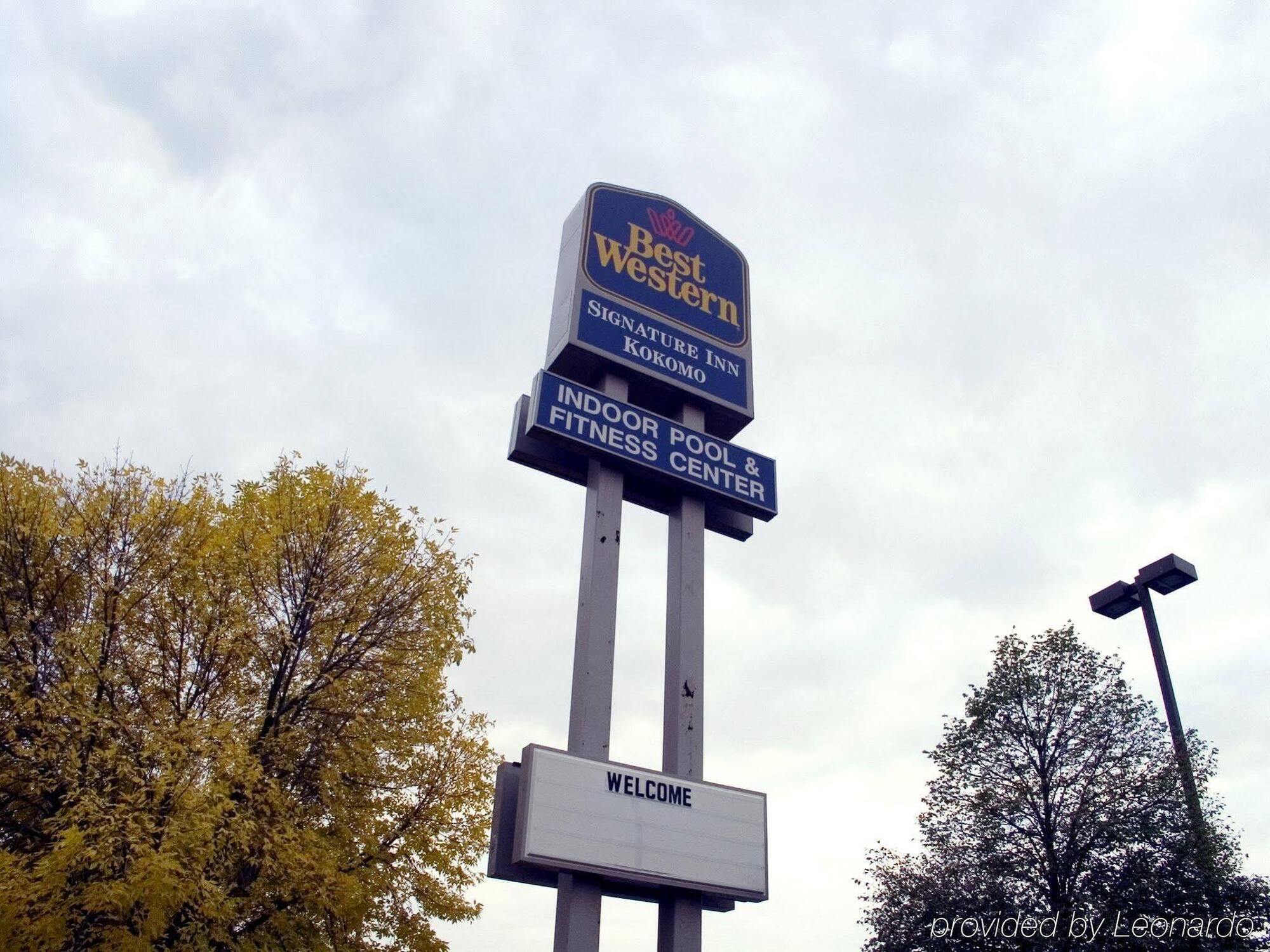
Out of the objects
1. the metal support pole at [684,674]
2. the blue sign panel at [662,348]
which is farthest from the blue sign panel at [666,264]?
the metal support pole at [684,674]

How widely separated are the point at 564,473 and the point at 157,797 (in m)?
8.71

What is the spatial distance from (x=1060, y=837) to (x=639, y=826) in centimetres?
888

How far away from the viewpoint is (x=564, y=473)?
18.2 metres

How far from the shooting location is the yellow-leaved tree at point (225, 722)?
11359mm

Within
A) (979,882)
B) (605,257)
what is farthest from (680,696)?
(605,257)

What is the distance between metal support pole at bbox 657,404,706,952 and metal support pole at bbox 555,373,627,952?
1.34m

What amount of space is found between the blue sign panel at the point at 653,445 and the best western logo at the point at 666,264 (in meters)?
3.09

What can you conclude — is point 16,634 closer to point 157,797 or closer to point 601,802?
point 157,797

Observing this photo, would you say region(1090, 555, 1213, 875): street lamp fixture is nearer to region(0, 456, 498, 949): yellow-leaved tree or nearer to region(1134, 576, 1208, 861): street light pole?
region(1134, 576, 1208, 861): street light pole

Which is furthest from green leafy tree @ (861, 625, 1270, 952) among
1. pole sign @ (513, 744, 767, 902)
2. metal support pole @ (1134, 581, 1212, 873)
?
pole sign @ (513, 744, 767, 902)

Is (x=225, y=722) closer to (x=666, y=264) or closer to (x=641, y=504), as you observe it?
(x=641, y=504)

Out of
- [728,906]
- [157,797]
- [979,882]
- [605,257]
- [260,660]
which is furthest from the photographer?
[605,257]

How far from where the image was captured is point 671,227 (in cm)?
2172

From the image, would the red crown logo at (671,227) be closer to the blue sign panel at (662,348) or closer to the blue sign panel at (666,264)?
the blue sign panel at (666,264)
